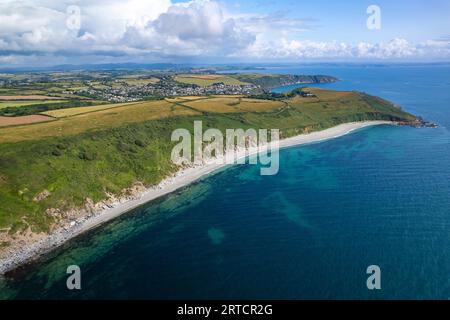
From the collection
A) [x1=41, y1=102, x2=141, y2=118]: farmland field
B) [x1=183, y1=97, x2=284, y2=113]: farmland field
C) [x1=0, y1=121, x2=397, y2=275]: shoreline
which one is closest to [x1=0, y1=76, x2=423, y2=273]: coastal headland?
[x1=0, y1=121, x2=397, y2=275]: shoreline

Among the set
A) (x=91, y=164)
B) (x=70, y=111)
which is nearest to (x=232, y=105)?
(x=70, y=111)

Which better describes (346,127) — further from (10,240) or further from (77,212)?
(10,240)

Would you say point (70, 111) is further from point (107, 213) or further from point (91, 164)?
point (107, 213)

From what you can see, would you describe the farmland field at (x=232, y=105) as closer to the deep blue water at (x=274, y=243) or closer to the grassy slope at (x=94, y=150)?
the grassy slope at (x=94, y=150)

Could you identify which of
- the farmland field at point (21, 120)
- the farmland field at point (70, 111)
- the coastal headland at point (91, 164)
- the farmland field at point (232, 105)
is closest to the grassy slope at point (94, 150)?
the coastal headland at point (91, 164)

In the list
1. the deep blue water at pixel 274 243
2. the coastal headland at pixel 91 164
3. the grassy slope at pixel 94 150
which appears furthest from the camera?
the grassy slope at pixel 94 150

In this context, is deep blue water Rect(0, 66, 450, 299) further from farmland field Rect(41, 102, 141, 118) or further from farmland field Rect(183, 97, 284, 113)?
farmland field Rect(41, 102, 141, 118)
